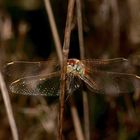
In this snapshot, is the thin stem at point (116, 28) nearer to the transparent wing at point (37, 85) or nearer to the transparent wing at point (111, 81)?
the transparent wing at point (111, 81)

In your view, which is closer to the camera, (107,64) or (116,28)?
(107,64)

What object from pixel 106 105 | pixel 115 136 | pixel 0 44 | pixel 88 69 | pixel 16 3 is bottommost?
pixel 115 136

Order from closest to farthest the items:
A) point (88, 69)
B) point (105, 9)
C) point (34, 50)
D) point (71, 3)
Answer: point (71, 3)
point (88, 69)
point (105, 9)
point (34, 50)

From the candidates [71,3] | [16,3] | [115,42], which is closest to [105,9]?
[115,42]

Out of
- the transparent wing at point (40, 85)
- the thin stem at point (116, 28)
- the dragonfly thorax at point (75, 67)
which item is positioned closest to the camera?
the dragonfly thorax at point (75, 67)

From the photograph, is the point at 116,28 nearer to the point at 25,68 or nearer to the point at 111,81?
the point at 111,81

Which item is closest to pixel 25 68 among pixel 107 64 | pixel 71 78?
pixel 71 78

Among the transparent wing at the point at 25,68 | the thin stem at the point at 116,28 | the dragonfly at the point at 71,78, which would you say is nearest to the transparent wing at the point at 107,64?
the dragonfly at the point at 71,78

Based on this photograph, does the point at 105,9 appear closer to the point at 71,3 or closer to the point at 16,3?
the point at 16,3
